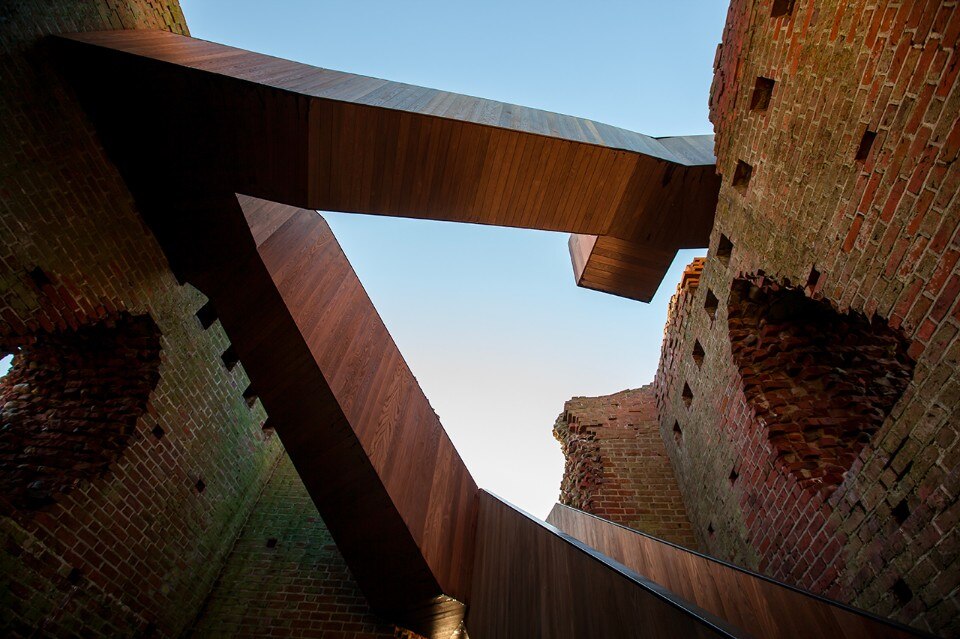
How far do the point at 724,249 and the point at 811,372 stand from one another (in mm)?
1420

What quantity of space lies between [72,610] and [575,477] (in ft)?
20.2

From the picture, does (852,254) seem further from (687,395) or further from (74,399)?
(74,399)

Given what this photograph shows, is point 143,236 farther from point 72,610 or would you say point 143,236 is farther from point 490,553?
point 490,553

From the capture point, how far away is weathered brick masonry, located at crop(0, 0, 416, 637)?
394 cm

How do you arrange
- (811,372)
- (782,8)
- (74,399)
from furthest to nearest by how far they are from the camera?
(74,399) < (811,372) < (782,8)

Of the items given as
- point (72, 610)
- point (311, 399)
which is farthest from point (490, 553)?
point (72, 610)

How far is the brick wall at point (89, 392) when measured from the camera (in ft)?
12.9

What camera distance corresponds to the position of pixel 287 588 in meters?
5.91

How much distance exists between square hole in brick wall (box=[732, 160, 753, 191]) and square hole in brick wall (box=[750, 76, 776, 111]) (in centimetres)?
46

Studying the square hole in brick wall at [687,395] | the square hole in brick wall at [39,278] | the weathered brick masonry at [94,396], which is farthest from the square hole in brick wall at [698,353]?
the square hole in brick wall at [39,278]

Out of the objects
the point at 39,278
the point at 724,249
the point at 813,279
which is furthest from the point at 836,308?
the point at 39,278

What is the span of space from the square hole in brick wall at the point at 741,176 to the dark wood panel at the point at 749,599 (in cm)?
318

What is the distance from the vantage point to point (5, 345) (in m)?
4.30

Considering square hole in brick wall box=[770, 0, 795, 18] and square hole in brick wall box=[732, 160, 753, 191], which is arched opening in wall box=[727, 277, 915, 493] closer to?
square hole in brick wall box=[732, 160, 753, 191]
